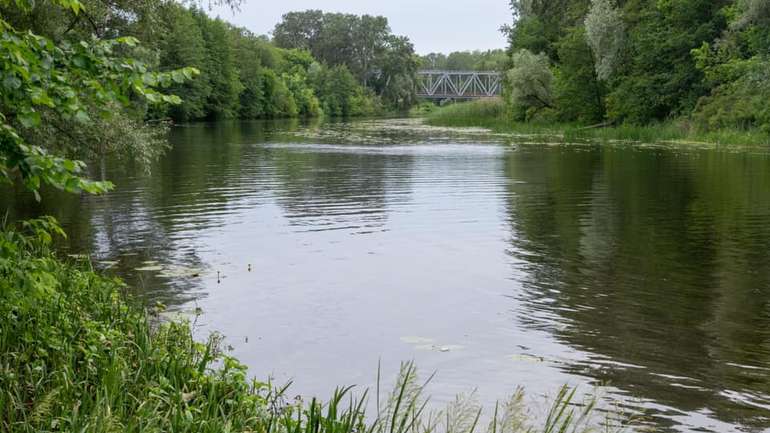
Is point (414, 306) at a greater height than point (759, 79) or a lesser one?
lesser

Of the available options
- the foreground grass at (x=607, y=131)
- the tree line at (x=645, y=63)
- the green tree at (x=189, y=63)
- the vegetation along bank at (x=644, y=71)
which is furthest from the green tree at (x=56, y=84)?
the green tree at (x=189, y=63)

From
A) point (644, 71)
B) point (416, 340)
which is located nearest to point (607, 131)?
point (644, 71)

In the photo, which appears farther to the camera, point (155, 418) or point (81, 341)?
point (81, 341)

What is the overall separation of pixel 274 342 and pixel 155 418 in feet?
12.9

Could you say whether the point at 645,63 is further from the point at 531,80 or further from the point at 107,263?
the point at 107,263

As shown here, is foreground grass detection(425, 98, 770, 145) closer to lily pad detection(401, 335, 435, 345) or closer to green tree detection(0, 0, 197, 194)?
lily pad detection(401, 335, 435, 345)

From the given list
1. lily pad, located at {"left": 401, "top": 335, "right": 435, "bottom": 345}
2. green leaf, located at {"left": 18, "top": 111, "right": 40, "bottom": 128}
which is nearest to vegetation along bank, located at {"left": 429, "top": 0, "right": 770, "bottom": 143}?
lily pad, located at {"left": 401, "top": 335, "right": 435, "bottom": 345}

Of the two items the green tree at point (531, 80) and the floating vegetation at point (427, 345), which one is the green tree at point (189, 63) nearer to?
the green tree at point (531, 80)

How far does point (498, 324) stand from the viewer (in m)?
9.71

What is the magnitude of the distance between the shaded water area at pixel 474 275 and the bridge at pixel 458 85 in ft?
482

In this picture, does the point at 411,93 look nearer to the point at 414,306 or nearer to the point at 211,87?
the point at 211,87

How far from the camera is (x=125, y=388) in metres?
5.81

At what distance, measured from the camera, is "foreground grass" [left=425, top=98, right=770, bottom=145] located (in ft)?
131

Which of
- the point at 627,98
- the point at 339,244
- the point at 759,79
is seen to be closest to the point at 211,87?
the point at 627,98
